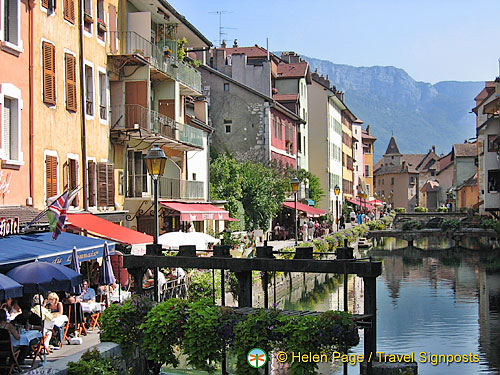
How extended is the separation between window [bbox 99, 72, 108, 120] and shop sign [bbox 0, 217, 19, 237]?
9525mm

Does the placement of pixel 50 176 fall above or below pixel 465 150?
below

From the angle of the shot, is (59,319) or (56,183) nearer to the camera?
(59,319)

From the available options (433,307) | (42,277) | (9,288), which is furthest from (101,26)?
(433,307)

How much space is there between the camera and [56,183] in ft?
71.1

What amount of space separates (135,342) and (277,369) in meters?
6.92

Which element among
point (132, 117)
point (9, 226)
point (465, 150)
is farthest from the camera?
point (465, 150)

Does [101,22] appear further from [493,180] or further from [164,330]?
[493,180]

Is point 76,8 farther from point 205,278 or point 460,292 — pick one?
point 460,292

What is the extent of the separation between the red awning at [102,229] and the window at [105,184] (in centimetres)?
174

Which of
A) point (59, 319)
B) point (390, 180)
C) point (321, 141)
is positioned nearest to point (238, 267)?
point (59, 319)

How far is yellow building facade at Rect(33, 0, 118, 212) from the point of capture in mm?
20734

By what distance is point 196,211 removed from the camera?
3194cm

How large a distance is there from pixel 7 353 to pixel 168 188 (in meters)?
20.2

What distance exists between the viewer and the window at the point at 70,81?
22.7 meters
